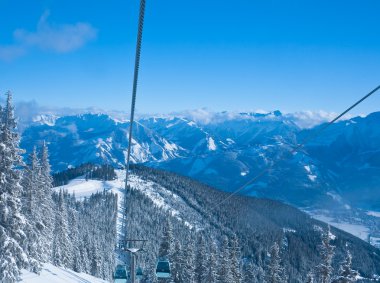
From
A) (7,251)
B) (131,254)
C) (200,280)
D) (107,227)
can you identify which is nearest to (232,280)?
(200,280)

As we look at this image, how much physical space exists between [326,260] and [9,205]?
104ft

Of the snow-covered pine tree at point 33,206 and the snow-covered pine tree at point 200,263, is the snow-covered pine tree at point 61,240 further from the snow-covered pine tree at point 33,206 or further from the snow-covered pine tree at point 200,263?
the snow-covered pine tree at point 200,263

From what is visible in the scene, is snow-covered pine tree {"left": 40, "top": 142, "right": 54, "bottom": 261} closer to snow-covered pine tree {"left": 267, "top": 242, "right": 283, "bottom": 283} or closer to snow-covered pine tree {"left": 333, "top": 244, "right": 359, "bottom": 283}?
snow-covered pine tree {"left": 267, "top": 242, "right": 283, "bottom": 283}

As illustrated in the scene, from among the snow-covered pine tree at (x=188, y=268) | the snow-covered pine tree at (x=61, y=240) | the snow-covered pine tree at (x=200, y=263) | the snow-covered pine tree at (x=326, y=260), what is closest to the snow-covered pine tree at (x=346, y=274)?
the snow-covered pine tree at (x=326, y=260)

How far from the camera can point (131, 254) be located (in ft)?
53.6

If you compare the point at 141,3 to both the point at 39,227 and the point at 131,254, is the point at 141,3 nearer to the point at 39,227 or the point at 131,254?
the point at 131,254

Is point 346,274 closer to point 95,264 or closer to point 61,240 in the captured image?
point 61,240

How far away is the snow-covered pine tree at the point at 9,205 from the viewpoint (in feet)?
98.0

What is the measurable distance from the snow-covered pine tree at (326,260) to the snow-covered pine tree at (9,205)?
29.2 m

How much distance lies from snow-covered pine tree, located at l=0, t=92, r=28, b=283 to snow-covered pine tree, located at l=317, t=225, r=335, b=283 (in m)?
29.2

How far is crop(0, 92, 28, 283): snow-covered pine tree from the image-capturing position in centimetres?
2988

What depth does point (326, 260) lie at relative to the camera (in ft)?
135

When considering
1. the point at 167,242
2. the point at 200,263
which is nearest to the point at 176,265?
the point at 167,242

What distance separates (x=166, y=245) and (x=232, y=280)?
34.7ft
